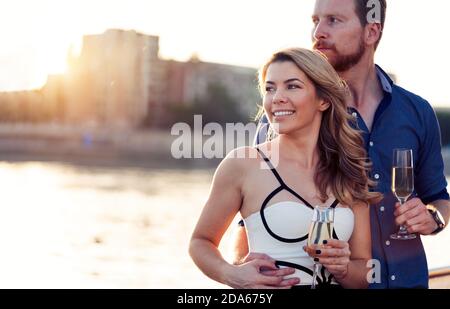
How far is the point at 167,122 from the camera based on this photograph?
43.8 metres

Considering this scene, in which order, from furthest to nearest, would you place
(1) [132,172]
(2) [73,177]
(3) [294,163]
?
1. (1) [132,172]
2. (2) [73,177]
3. (3) [294,163]

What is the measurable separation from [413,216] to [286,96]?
51 centimetres

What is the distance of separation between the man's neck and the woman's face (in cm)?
51

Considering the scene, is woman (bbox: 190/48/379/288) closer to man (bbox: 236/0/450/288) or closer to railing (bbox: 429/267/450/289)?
man (bbox: 236/0/450/288)

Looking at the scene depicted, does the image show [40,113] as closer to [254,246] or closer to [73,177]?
[73,177]

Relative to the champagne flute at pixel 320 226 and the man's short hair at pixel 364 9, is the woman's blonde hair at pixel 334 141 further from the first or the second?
the man's short hair at pixel 364 9

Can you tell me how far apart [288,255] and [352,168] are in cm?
38

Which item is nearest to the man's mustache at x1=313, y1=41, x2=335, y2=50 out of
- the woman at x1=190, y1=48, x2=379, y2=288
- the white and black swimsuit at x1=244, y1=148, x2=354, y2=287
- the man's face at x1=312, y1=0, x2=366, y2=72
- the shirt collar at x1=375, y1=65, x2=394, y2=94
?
the man's face at x1=312, y1=0, x2=366, y2=72

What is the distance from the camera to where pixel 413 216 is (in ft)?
7.50

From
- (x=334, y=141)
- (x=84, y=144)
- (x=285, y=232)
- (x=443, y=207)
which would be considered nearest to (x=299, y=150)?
(x=334, y=141)
